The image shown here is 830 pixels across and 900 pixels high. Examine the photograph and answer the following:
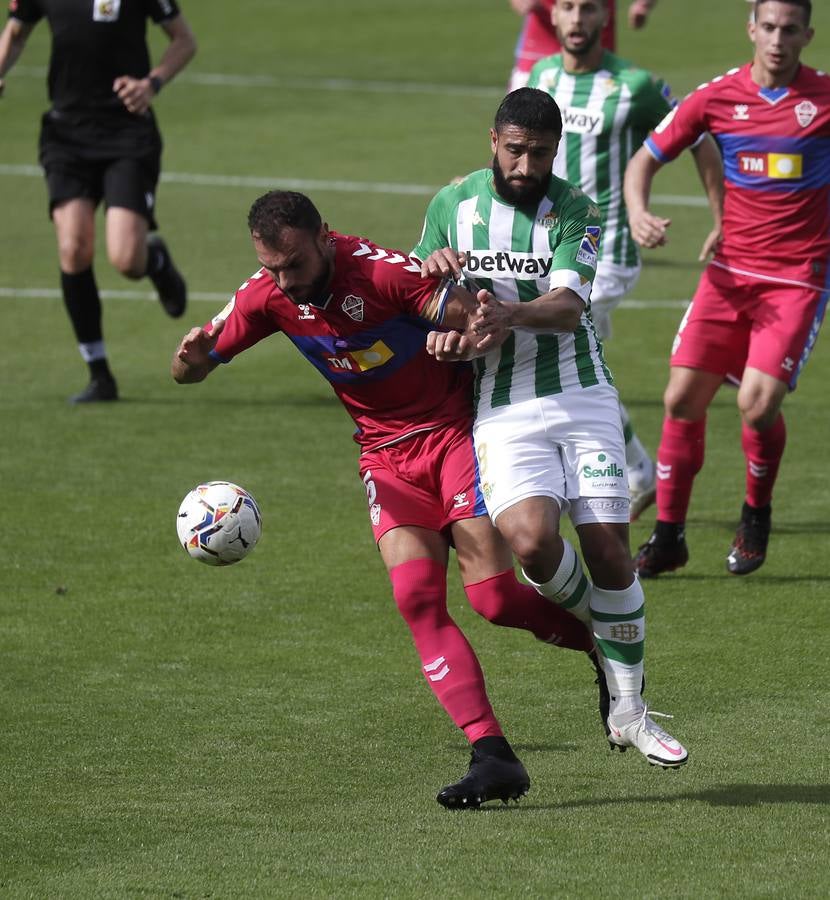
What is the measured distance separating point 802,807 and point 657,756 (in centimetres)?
50

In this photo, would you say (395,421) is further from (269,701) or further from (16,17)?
(16,17)

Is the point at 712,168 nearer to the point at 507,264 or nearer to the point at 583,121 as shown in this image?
the point at 583,121

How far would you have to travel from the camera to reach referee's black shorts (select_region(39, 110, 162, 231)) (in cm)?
1177

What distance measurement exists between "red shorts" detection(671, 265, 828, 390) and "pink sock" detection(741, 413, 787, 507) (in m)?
0.29

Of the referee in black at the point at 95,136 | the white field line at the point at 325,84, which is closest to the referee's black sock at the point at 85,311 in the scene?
the referee in black at the point at 95,136

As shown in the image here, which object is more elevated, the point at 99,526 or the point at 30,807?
the point at 30,807

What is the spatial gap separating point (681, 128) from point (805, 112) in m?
0.60

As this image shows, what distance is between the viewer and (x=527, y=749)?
6.44 meters

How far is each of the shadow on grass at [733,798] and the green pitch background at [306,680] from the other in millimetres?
14

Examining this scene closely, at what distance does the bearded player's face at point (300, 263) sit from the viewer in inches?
234

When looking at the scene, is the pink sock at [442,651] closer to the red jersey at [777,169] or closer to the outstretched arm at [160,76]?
the red jersey at [777,169]

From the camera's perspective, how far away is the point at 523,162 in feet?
20.4

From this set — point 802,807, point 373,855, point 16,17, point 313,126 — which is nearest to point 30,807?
point 373,855

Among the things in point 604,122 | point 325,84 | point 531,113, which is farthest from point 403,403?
point 325,84
